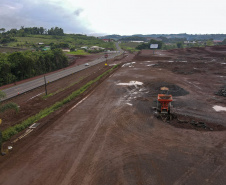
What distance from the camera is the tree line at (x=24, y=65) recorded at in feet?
139

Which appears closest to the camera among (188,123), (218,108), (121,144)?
(121,144)

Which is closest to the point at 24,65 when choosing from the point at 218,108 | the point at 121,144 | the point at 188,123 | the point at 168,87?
the point at 168,87

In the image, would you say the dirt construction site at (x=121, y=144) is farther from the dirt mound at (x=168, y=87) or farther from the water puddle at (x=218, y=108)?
the dirt mound at (x=168, y=87)

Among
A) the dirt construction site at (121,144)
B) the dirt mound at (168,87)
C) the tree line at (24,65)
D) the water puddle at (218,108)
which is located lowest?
the dirt construction site at (121,144)

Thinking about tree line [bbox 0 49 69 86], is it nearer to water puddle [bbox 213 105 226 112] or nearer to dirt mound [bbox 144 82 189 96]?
dirt mound [bbox 144 82 189 96]

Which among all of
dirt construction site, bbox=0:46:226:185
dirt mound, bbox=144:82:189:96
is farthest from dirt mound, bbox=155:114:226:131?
dirt mound, bbox=144:82:189:96

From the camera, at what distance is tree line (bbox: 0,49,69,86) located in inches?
1666

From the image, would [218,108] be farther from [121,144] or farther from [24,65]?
[24,65]

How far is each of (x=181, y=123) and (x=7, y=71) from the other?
43061 mm

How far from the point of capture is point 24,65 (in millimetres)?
47406

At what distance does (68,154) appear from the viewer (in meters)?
13.7

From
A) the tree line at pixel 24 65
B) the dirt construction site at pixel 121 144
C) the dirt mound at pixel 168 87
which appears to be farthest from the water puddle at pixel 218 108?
the tree line at pixel 24 65

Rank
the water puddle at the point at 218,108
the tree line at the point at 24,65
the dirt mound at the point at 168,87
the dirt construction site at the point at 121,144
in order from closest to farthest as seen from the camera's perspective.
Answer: the dirt construction site at the point at 121,144, the water puddle at the point at 218,108, the dirt mound at the point at 168,87, the tree line at the point at 24,65

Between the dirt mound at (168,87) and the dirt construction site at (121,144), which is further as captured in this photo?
the dirt mound at (168,87)
